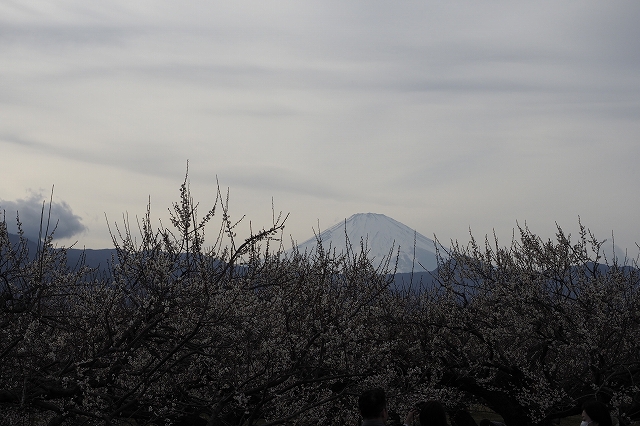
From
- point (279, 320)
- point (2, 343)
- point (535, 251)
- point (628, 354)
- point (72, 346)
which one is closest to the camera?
point (72, 346)

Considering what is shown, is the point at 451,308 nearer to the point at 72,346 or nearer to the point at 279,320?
the point at 279,320

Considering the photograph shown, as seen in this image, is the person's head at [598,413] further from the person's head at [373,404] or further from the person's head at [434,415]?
the person's head at [373,404]

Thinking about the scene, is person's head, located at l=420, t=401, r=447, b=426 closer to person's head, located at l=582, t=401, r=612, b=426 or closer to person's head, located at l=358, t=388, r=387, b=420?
person's head, located at l=358, t=388, r=387, b=420

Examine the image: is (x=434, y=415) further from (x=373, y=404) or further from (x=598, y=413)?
(x=598, y=413)

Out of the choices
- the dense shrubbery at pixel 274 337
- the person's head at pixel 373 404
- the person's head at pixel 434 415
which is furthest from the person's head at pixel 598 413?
the dense shrubbery at pixel 274 337

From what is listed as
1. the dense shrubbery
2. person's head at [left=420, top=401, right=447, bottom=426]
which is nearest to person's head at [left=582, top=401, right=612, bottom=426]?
person's head at [left=420, top=401, right=447, bottom=426]

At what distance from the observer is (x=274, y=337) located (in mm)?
10461

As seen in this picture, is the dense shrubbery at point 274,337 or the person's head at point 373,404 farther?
the dense shrubbery at point 274,337

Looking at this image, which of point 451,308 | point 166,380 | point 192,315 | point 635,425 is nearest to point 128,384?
point 166,380

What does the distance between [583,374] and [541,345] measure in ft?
5.12

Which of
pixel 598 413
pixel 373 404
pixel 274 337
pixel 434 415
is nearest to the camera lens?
pixel 434 415

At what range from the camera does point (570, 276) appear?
50.8ft

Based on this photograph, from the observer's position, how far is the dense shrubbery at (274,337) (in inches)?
357

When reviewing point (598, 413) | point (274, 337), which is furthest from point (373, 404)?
point (274, 337)
